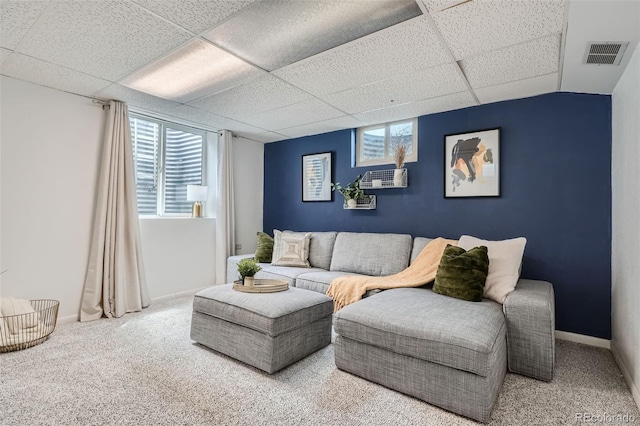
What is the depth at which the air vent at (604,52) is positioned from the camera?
1.95 m

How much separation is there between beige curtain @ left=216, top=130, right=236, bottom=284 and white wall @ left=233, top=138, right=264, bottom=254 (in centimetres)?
25

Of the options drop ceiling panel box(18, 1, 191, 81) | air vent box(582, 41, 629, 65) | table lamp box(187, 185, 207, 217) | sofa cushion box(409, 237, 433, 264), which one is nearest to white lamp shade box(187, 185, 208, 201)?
table lamp box(187, 185, 207, 217)

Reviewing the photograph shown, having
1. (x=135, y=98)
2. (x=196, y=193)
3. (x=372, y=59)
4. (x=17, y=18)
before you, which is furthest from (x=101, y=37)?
(x=196, y=193)

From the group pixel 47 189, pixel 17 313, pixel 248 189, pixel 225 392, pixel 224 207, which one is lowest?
pixel 225 392

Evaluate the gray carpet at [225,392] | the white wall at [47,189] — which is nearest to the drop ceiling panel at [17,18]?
the white wall at [47,189]

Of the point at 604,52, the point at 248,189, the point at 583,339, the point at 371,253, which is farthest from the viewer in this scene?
the point at 248,189

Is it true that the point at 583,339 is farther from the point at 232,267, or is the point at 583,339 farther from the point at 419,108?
the point at 232,267

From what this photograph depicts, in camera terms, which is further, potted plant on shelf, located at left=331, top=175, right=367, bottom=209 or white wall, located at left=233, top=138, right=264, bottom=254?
white wall, located at left=233, top=138, right=264, bottom=254

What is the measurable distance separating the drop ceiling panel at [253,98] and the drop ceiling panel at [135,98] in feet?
1.05

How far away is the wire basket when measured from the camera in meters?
2.46

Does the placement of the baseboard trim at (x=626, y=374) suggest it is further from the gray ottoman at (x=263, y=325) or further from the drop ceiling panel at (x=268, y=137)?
the drop ceiling panel at (x=268, y=137)

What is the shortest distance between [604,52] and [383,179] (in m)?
2.18

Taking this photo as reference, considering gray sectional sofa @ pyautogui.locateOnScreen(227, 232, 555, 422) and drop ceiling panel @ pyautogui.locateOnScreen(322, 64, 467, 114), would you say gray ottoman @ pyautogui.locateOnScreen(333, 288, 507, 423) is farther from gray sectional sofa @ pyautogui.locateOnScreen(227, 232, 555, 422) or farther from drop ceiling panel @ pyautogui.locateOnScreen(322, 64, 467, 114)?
drop ceiling panel @ pyautogui.locateOnScreen(322, 64, 467, 114)

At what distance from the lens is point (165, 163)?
418cm
